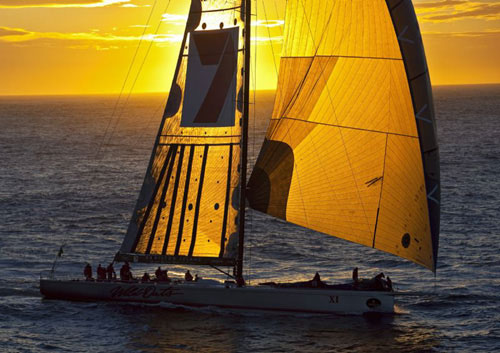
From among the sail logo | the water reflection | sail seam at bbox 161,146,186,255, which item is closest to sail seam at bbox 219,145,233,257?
the sail logo

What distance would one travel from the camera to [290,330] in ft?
117

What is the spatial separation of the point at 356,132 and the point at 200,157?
7.67 meters

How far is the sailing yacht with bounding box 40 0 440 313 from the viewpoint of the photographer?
112ft

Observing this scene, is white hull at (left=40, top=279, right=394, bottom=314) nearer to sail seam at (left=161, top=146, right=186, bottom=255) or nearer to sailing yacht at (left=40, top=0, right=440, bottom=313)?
sailing yacht at (left=40, top=0, right=440, bottom=313)

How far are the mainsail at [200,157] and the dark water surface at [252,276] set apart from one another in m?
3.06

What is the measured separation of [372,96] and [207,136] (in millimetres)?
8206

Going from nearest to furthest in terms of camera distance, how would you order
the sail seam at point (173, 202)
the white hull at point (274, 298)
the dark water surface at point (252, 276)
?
1. the dark water surface at point (252, 276)
2. the white hull at point (274, 298)
3. the sail seam at point (173, 202)

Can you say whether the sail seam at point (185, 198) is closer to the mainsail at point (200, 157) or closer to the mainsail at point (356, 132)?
the mainsail at point (200, 157)

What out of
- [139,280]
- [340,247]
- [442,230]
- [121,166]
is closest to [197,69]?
[139,280]

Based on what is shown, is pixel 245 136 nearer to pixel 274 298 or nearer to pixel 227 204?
pixel 227 204

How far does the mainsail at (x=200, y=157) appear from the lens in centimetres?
3797

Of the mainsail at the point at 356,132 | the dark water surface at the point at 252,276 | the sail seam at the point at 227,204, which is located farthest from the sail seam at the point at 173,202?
the mainsail at the point at 356,132

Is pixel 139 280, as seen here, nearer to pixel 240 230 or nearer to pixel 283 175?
pixel 240 230

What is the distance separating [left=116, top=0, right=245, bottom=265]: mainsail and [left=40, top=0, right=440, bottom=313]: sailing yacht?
0.17 ft
